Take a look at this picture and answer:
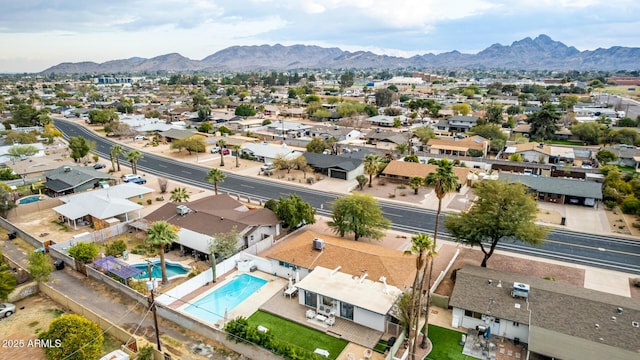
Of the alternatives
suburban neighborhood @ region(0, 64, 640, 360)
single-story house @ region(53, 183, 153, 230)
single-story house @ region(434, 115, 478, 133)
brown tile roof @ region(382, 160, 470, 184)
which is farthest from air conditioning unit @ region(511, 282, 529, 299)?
single-story house @ region(434, 115, 478, 133)

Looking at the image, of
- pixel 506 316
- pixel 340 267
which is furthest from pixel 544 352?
pixel 340 267

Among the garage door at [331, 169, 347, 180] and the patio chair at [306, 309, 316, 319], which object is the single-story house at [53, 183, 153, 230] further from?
the garage door at [331, 169, 347, 180]

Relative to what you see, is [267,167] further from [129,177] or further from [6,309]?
[6,309]

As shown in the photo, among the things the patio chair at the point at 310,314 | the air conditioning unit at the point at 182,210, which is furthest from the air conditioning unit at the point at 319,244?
the air conditioning unit at the point at 182,210

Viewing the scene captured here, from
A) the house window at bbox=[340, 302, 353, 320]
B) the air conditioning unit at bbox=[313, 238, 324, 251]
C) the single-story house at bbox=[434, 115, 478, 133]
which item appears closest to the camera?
the house window at bbox=[340, 302, 353, 320]

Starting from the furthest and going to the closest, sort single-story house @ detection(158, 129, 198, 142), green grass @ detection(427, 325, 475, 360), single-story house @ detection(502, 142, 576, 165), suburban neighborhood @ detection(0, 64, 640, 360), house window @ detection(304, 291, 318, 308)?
single-story house @ detection(158, 129, 198, 142) → single-story house @ detection(502, 142, 576, 165) → house window @ detection(304, 291, 318, 308) → suburban neighborhood @ detection(0, 64, 640, 360) → green grass @ detection(427, 325, 475, 360)

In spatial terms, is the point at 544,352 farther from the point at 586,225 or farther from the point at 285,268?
the point at 586,225
